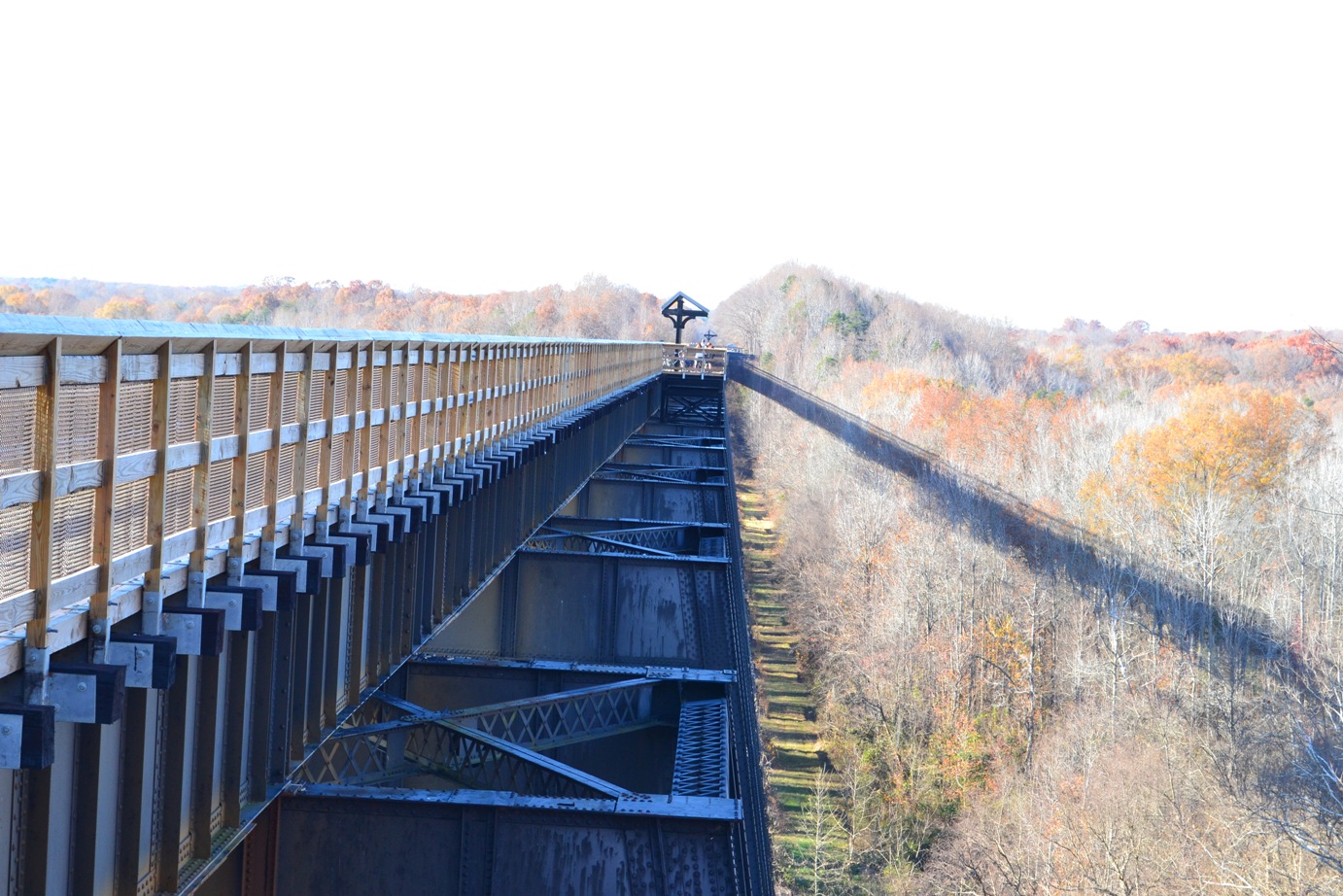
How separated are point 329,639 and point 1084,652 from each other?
36.2 m

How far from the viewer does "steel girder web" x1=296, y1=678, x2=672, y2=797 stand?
9.65 m

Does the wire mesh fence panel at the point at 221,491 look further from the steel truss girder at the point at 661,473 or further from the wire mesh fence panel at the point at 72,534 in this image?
the steel truss girder at the point at 661,473

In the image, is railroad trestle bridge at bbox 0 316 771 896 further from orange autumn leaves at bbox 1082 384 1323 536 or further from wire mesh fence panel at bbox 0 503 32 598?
orange autumn leaves at bbox 1082 384 1323 536

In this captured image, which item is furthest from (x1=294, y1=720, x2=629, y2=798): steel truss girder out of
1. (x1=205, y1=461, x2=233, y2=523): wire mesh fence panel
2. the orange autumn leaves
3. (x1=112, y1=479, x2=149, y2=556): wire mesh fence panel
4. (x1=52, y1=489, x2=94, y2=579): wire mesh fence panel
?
the orange autumn leaves

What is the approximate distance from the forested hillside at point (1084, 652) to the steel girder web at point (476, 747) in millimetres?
9195

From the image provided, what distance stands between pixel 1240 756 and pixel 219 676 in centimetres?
3215

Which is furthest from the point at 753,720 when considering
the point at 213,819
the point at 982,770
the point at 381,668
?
the point at 982,770

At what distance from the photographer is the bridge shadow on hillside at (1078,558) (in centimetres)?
3919

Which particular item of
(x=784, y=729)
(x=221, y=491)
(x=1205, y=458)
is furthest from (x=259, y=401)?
(x=1205, y=458)

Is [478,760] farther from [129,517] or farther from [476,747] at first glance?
[129,517]

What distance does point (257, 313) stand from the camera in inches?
2368

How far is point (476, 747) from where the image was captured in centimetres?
1041

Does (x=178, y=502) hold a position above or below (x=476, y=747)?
above

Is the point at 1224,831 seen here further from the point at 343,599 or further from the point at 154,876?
the point at 154,876
